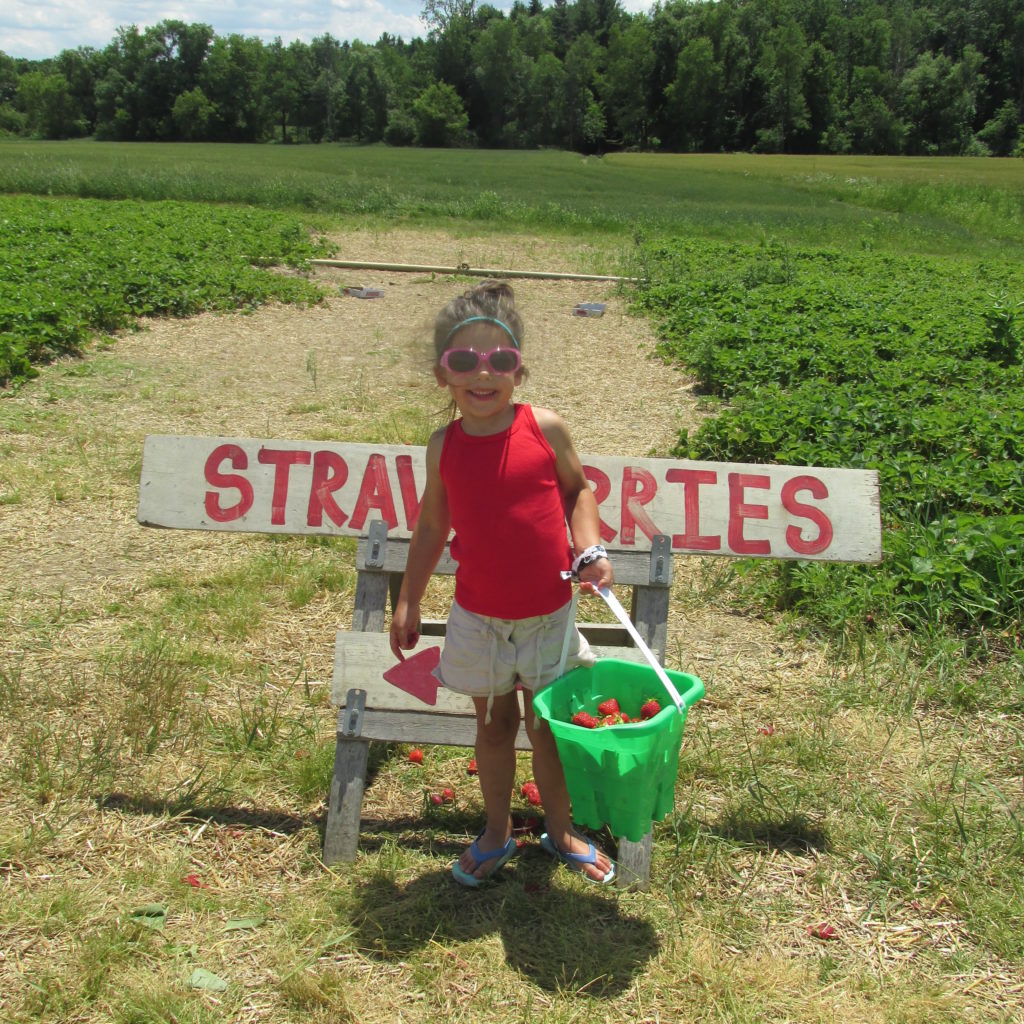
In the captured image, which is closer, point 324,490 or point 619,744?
point 619,744

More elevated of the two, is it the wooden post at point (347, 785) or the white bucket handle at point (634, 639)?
the white bucket handle at point (634, 639)

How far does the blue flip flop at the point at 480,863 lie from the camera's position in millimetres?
2889

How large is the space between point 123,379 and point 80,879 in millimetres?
6792

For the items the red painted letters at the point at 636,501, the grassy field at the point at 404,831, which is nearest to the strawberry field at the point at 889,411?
the grassy field at the point at 404,831

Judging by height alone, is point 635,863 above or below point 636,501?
below

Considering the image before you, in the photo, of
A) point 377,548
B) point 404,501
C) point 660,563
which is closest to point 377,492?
point 404,501

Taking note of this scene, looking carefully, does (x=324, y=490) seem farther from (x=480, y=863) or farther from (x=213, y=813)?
(x=480, y=863)

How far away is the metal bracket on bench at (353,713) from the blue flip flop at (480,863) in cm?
49

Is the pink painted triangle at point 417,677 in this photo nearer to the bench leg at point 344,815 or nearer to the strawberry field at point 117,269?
the bench leg at point 344,815

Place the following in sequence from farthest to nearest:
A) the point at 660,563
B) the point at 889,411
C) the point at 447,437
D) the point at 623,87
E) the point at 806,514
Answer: the point at 623,87, the point at 889,411, the point at 806,514, the point at 660,563, the point at 447,437

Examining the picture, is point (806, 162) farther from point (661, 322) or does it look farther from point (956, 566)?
point (956, 566)

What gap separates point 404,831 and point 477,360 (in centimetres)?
157

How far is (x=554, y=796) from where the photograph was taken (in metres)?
2.87

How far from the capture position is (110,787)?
3229 mm
